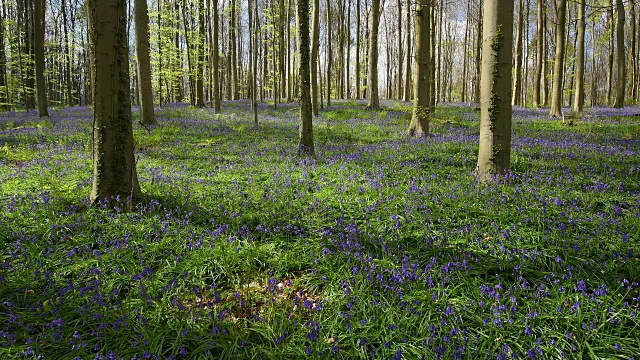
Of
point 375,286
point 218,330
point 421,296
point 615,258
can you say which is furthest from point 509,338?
point 218,330

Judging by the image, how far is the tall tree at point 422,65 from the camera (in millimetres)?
10711

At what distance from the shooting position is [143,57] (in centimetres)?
1296

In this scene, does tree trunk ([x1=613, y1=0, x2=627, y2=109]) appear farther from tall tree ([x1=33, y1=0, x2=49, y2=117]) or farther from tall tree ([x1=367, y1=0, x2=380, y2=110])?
tall tree ([x1=33, y1=0, x2=49, y2=117])

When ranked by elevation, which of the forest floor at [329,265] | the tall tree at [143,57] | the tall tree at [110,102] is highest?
the tall tree at [143,57]

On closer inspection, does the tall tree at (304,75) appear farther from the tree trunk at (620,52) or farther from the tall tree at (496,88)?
the tree trunk at (620,52)

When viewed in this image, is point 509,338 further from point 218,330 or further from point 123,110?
point 123,110

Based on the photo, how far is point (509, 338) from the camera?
2.72 metres

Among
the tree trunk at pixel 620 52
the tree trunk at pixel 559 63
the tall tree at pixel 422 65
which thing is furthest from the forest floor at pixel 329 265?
the tree trunk at pixel 620 52

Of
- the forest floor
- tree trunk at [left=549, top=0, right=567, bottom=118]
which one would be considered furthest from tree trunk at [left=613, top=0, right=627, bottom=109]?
the forest floor

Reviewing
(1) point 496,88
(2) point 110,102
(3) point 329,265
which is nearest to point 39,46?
(2) point 110,102

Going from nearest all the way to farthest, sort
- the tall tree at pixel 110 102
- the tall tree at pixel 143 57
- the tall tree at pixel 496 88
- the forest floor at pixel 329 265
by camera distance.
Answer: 1. the forest floor at pixel 329 265
2. the tall tree at pixel 110 102
3. the tall tree at pixel 496 88
4. the tall tree at pixel 143 57

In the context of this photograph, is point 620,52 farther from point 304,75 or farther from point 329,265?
point 329,265

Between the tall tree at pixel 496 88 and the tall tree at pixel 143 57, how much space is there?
11.6 meters

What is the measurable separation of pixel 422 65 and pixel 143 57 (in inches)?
402
